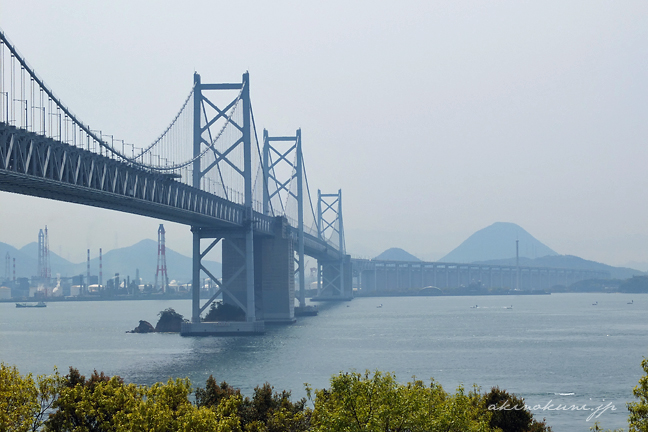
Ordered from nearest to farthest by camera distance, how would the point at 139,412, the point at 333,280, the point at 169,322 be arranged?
the point at 139,412 → the point at 169,322 → the point at 333,280

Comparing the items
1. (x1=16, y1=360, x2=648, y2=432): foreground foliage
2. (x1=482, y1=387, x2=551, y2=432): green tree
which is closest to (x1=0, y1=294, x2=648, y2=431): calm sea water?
(x1=482, y1=387, x2=551, y2=432): green tree

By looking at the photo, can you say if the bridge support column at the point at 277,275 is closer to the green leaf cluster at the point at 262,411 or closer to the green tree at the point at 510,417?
the green leaf cluster at the point at 262,411

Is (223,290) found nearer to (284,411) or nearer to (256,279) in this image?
(256,279)

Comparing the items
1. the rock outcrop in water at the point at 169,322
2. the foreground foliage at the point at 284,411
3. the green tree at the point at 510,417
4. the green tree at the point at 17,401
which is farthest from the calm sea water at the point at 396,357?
the green tree at the point at 17,401

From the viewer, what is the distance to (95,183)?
33688 millimetres

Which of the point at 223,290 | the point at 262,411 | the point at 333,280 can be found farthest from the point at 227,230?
the point at 333,280

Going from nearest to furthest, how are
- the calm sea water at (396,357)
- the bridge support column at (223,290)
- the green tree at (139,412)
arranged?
the green tree at (139,412) → the calm sea water at (396,357) → the bridge support column at (223,290)

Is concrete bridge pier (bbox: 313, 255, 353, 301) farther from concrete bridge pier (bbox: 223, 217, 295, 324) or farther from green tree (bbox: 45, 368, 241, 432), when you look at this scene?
green tree (bbox: 45, 368, 241, 432)

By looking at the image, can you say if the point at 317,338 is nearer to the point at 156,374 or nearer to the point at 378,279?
the point at 156,374

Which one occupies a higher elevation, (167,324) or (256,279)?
(256,279)

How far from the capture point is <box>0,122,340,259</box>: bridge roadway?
26359 mm

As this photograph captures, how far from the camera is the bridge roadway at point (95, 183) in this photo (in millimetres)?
26359

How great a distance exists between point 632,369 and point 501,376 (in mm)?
7402

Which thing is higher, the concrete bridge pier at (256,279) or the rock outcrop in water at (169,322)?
the concrete bridge pier at (256,279)
